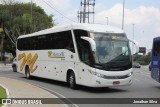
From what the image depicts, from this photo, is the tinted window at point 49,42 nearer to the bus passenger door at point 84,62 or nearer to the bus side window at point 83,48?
the bus side window at point 83,48

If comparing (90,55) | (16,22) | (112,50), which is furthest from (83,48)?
(16,22)

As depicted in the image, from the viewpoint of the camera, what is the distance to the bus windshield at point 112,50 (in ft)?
60.3

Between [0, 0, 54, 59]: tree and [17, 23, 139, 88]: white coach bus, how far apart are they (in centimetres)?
4367

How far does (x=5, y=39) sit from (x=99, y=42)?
59.5m

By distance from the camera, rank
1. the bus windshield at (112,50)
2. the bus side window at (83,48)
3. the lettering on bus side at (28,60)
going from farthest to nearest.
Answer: the lettering on bus side at (28,60)
the bus side window at (83,48)
the bus windshield at (112,50)

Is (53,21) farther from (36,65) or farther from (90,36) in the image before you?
(90,36)

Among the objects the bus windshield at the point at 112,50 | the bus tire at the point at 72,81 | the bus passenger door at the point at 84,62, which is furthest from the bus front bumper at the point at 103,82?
the bus tire at the point at 72,81

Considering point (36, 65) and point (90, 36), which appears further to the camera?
point (36, 65)

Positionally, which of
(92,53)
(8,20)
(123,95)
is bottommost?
(123,95)

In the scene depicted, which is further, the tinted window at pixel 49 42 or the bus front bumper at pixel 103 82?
the tinted window at pixel 49 42

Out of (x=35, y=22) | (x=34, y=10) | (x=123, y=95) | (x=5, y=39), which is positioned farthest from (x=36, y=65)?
(x=34, y=10)

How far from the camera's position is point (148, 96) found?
668 inches

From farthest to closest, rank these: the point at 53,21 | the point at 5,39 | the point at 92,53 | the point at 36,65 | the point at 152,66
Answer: the point at 53,21 → the point at 5,39 → the point at 36,65 → the point at 152,66 → the point at 92,53

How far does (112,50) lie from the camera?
61.5 feet
